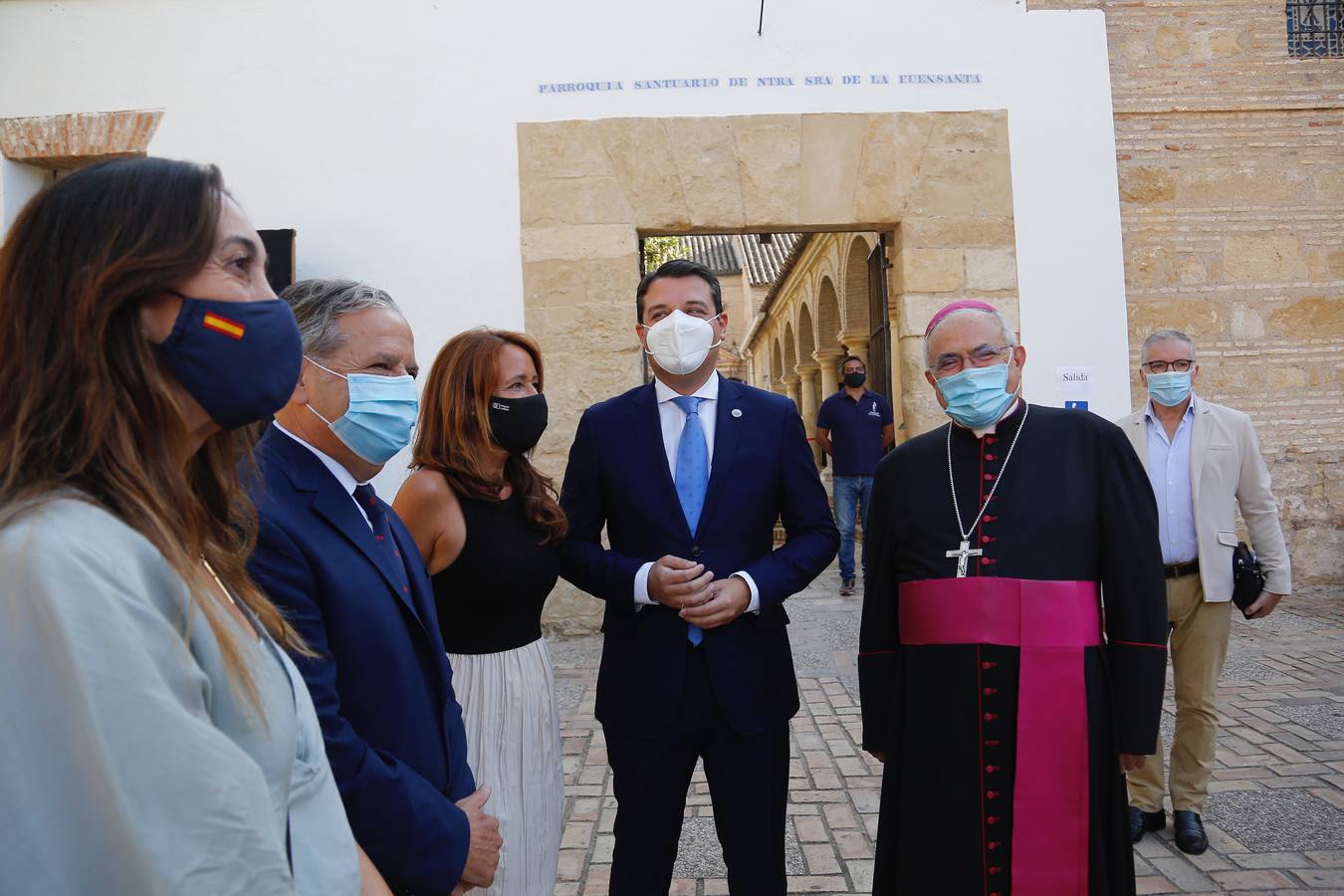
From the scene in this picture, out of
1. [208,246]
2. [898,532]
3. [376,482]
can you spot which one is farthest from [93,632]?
[376,482]

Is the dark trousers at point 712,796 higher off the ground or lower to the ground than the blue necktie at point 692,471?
lower

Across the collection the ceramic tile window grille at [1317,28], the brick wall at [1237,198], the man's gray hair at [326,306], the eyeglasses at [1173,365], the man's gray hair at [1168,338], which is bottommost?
the man's gray hair at [326,306]

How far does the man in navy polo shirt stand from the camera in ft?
29.5

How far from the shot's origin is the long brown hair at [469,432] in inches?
97.0

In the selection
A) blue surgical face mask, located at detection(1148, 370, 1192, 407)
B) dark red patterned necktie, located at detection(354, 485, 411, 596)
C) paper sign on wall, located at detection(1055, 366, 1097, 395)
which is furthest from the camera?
paper sign on wall, located at detection(1055, 366, 1097, 395)

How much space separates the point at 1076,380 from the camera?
674cm

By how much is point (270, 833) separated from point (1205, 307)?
783 cm

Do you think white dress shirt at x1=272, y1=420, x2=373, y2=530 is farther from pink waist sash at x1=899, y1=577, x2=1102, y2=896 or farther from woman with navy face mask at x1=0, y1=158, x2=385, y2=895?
pink waist sash at x1=899, y1=577, x2=1102, y2=896

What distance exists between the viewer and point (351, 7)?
6.80m

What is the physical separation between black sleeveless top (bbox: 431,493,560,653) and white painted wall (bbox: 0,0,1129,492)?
4598 millimetres

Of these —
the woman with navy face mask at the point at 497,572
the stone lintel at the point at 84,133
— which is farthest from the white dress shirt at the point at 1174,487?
the stone lintel at the point at 84,133

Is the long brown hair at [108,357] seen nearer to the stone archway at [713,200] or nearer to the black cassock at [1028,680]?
the black cassock at [1028,680]

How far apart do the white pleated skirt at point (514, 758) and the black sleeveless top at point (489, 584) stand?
5 centimetres

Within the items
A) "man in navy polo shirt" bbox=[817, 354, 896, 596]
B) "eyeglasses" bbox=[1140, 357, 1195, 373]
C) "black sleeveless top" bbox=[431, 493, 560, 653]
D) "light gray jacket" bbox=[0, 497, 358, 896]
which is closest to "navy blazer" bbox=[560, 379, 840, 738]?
"black sleeveless top" bbox=[431, 493, 560, 653]
